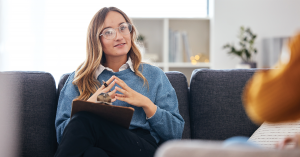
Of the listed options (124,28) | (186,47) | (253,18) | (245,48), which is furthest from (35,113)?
(253,18)

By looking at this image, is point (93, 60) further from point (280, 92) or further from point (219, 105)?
point (280, 92)

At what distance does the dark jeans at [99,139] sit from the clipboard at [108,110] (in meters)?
0.02

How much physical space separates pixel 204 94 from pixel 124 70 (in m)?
0.47

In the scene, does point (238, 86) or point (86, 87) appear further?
point (238, 86)

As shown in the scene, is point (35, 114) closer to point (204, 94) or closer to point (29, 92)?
point (29, 92)

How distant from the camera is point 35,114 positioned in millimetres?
1476

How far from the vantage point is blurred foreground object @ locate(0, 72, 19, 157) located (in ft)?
4.60

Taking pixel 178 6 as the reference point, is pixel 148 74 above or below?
below

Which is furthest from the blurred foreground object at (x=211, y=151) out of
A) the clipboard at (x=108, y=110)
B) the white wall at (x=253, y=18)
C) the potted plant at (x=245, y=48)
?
the white wall at (x=253, y=18)

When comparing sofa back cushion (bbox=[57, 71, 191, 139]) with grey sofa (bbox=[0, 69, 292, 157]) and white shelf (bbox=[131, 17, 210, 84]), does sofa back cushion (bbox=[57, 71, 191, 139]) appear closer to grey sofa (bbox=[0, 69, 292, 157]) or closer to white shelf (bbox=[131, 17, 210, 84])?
grey sofa (bbox=[0, 69, 292, 157])

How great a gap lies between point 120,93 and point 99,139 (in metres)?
Result: 0.39

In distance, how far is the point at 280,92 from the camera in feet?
1.66

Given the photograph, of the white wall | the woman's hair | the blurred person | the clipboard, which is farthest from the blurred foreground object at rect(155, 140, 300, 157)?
the white wall

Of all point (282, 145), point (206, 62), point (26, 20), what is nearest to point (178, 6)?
point (206, 62)
